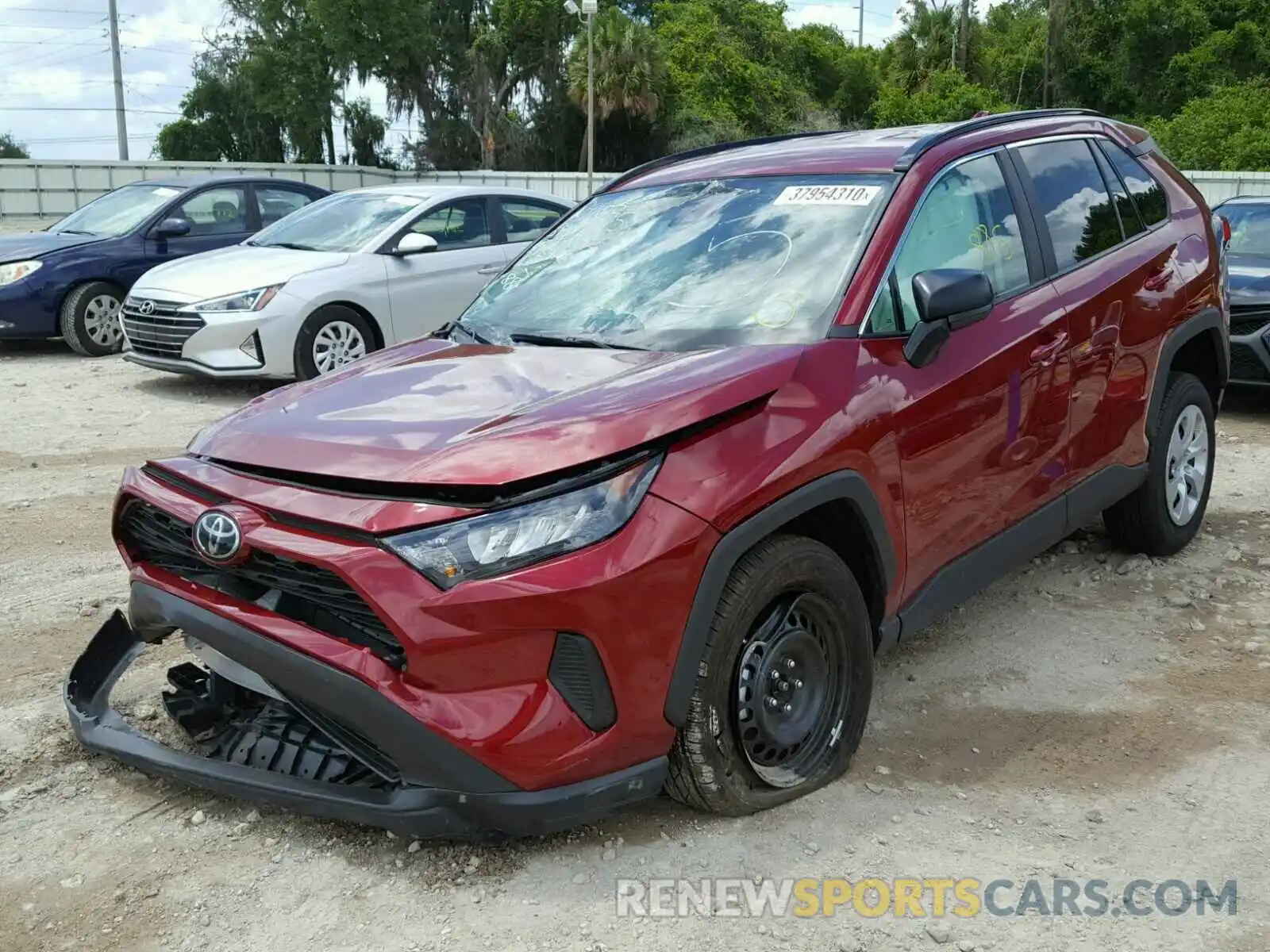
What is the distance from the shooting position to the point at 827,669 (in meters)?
3.28

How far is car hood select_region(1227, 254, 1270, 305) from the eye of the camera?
27.8 feet

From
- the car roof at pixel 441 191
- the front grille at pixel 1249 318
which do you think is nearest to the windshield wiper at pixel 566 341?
the car roof at pixel 441 191

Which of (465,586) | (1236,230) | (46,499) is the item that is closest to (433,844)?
(465,586)

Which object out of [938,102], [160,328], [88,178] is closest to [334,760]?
[160,328]

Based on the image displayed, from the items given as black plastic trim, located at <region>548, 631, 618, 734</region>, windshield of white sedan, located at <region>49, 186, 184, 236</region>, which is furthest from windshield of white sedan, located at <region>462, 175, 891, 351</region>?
windshield of white sedan, located at <region>49, 186, 184, 236</region>

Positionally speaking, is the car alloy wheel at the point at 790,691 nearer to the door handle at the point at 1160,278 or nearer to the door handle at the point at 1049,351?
the door handle at the point at 1049,351

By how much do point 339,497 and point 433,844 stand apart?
0.95 meters

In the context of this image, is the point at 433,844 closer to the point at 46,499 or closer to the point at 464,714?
the point at 464,714

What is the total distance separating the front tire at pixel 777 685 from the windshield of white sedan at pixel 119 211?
384 inches

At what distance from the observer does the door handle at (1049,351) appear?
12.9 ft

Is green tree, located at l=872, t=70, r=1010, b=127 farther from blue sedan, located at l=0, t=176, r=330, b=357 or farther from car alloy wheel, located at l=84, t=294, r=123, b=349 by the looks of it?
car alloy wheel, located at l=84, t=294, r=123, b=349

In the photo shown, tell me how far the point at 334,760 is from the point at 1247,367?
25.1 feet

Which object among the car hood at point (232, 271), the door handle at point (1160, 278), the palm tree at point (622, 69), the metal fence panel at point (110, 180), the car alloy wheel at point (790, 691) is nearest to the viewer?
the car alloy wheel at point (790, 691)

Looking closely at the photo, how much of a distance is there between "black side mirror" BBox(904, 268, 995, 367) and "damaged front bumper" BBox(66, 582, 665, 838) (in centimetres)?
144
